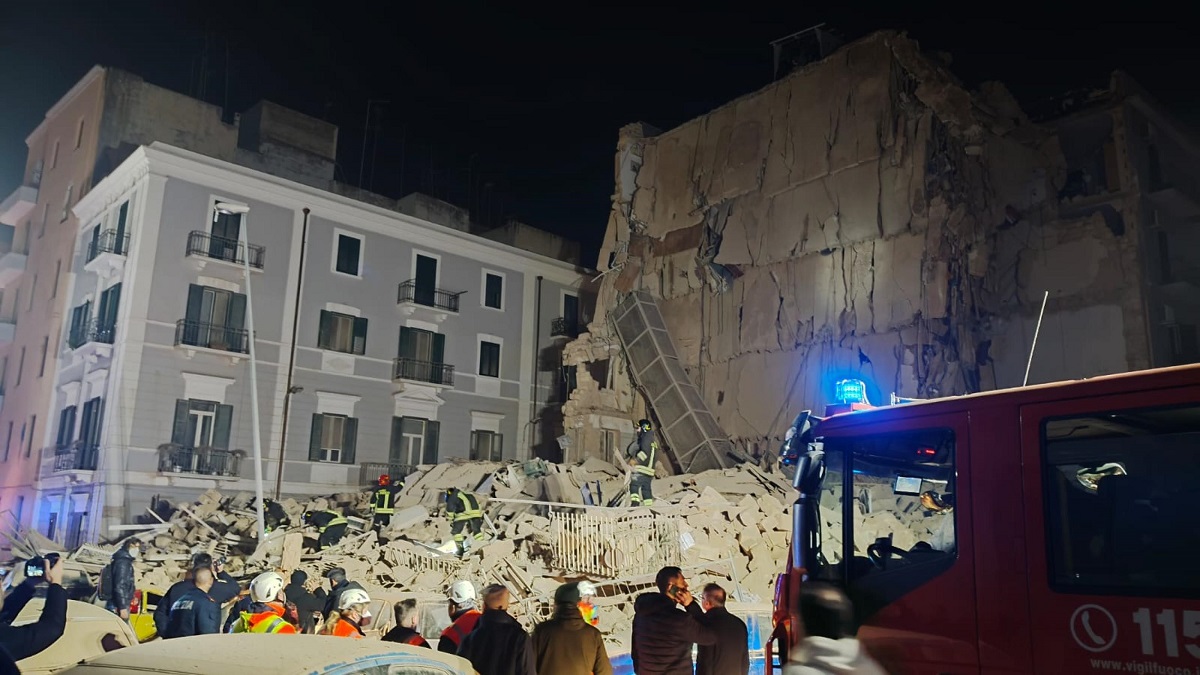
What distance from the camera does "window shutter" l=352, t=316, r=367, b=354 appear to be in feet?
90.4

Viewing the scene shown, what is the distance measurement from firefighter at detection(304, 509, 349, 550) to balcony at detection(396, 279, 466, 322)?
11.3 m

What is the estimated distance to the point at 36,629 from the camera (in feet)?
17.5

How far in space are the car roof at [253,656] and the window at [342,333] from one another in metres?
24.2

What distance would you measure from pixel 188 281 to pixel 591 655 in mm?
22708

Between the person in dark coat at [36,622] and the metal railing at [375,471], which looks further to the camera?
the metal railing at [375,471]

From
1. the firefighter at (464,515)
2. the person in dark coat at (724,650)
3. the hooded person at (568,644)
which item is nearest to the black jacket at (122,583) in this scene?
the firefighter at (464,515)

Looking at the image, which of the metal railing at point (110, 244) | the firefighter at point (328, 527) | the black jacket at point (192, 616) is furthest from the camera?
the metal railing at point (110, 244)

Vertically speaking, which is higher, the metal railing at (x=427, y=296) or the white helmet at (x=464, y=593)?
the metal railing at (x=427, y=296)

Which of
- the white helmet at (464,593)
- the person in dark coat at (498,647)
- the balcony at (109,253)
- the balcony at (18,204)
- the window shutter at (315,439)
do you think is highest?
the balcony at (18,204)

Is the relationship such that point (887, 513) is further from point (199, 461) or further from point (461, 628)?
point (199, 461)

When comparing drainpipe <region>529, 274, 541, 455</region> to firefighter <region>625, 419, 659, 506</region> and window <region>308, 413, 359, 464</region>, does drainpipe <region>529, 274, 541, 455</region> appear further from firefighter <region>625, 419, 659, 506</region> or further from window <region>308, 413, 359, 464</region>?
firefighter <region>625, 419, 659, 506</region>

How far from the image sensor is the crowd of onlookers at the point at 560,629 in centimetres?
441

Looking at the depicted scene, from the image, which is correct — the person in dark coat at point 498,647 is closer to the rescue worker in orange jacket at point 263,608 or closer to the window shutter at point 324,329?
the rescue worker in orange jacket at point 263,608

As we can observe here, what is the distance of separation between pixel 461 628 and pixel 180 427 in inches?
821
